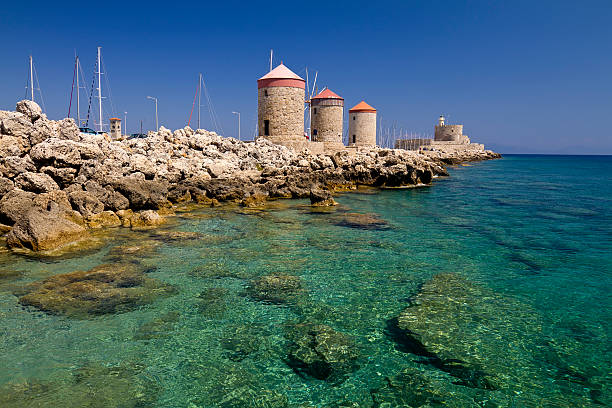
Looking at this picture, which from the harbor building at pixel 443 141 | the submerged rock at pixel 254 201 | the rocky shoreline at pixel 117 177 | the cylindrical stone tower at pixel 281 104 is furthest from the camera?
the harbor building at pixel 443 141

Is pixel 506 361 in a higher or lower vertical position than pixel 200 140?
lower

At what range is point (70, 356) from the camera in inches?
177

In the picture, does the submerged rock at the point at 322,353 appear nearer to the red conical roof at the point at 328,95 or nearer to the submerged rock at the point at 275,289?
the submerged rock at the point at 275,289

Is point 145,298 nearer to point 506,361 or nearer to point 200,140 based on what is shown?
point 506,361

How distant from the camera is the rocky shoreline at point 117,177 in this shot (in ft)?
31.3

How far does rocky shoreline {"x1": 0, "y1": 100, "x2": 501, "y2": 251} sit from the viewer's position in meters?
9.55

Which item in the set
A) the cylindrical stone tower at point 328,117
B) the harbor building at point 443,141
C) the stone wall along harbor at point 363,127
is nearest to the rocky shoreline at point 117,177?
the cylindrical stone tower at point 328,117

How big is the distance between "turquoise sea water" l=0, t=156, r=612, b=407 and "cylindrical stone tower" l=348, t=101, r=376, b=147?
30.6 m

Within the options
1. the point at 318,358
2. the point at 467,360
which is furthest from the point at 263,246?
the point at 467,360

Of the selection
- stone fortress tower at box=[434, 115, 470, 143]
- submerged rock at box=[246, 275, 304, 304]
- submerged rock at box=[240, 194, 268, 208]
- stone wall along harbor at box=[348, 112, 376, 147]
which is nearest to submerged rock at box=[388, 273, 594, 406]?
submerged rock at box=[246, 275, 304, 304]

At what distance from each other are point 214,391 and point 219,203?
1195 centimetres

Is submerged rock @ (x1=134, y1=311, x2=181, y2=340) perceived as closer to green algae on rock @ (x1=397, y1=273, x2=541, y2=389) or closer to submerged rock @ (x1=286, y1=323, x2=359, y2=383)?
submerged rock @ (x1=286, y1=323, x2=359, y2=383)

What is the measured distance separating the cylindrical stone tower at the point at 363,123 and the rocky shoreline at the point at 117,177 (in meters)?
17.2

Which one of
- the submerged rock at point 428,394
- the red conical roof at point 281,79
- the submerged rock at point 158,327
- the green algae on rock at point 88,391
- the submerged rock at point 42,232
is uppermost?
the red conical roof at point 281,79
